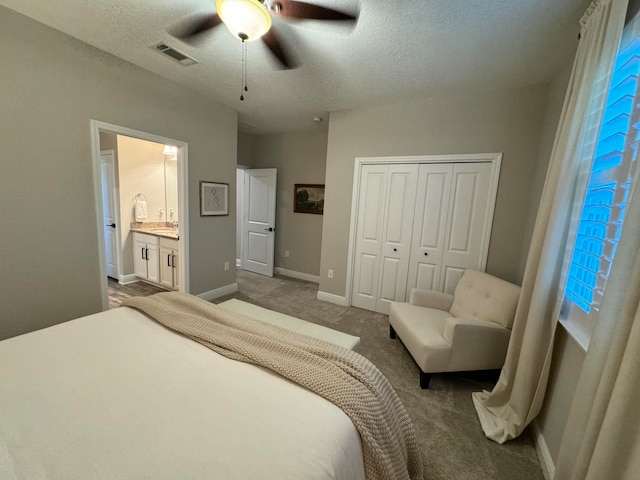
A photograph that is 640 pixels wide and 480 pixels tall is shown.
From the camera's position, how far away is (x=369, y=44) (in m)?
1.91

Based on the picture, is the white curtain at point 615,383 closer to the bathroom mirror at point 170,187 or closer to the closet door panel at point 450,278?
the closet door panel at point 450,278

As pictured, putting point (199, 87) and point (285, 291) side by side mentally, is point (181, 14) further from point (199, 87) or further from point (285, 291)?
point (285, 291)

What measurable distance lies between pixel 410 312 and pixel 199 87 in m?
3.32

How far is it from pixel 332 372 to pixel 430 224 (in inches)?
93.0

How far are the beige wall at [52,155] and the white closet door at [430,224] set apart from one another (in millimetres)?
3050

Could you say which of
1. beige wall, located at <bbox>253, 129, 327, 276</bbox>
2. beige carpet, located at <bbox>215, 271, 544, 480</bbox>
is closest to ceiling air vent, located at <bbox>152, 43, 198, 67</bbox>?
beige wall, located at <bbox>253, 129, 327, 276</bbox>

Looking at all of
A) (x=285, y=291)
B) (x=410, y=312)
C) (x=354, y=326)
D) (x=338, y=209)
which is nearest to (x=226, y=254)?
(x=285, y=291)

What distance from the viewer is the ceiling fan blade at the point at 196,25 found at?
153 cm

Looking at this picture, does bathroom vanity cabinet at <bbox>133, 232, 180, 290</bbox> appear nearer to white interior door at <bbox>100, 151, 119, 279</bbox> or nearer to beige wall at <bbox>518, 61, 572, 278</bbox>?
white interior door at <bbox>100, 151, 119, 279</bbox>

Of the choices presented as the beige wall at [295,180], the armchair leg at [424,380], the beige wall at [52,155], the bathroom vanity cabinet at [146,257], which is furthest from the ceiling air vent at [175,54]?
the armchair leg at [424,380]

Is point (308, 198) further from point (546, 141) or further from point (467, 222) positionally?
point (546, 141)

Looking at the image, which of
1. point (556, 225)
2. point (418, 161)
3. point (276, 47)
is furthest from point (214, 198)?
point (556, 225)

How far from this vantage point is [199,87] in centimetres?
285

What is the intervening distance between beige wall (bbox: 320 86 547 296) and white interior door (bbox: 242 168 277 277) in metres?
1.67
